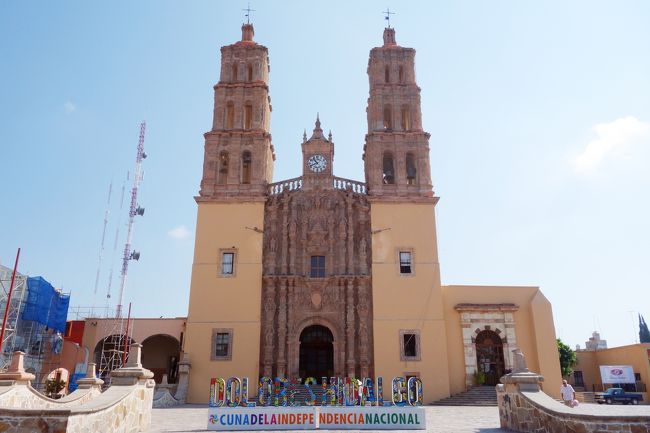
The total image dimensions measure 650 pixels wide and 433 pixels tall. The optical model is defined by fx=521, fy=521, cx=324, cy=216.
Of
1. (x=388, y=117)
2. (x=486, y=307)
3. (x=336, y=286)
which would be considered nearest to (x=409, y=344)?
(x=486, y=307)

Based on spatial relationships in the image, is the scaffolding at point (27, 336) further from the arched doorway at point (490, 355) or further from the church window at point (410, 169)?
the arched doorway at point (490, 355)

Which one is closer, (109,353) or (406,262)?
(406,262)

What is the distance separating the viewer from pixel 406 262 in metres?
27.2

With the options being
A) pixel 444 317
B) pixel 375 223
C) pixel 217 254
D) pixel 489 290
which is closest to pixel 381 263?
pixel 375 223

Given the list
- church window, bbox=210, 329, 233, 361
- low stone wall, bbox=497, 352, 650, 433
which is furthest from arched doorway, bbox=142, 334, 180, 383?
low stone wall, bbox=497, 352, 650, 433

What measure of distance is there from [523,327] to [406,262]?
680 centimetres

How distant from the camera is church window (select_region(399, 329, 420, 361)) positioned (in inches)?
1000

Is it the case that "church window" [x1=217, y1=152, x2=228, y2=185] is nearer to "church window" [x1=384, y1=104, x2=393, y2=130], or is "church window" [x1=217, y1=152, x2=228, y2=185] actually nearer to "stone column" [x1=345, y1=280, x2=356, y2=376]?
"stone column" [x1=345, y1=280, x2=356, y2=376]

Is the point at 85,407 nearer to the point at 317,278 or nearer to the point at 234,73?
the point at 317,278

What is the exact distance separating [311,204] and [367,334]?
7533 mm

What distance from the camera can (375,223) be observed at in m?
27.9

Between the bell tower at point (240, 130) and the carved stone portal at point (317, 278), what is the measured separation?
Result: 230 centimetres

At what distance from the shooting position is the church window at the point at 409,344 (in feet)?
83.3

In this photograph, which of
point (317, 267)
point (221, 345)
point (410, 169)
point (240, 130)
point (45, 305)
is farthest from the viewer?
point (410, 169)
